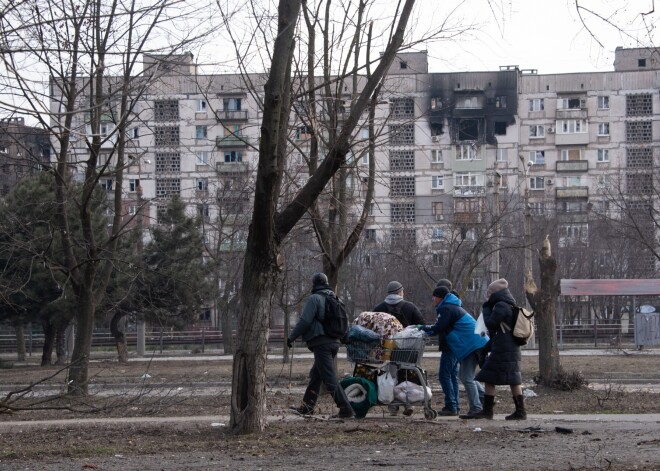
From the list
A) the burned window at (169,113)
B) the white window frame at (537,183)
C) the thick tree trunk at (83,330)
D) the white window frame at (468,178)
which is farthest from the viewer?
the white window frame at (537,183)

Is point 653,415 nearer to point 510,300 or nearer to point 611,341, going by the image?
point 510,300

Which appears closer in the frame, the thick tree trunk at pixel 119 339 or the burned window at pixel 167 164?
the thick tree trunk at pixel 119 339

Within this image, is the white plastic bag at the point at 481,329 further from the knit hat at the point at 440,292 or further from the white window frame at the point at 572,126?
the white window frame at the point at 572,126

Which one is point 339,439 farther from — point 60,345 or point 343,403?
point 60,345

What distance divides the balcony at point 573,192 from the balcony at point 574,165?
1.40 metres

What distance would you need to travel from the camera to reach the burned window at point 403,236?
52128 millimetres

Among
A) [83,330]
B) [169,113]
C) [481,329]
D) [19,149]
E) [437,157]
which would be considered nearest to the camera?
[481,329]

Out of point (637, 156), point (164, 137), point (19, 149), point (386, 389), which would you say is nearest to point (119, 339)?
point (164, 137)

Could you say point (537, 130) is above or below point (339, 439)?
above

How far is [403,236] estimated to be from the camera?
5294 cm

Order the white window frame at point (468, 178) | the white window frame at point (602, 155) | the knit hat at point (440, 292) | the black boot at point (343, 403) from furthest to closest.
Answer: the white window frame at point (602, 155)
the white window frame at point (468, 178)
the knit hat at point (440, 292)
the black boot at point (343, 403)

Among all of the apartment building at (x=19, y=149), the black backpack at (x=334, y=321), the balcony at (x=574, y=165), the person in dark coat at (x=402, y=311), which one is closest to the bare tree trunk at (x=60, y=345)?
the apartment building at (x=19, y=149)

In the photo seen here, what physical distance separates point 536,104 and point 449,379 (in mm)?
63079

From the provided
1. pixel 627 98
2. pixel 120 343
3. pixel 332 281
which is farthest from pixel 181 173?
pixel 332 281
